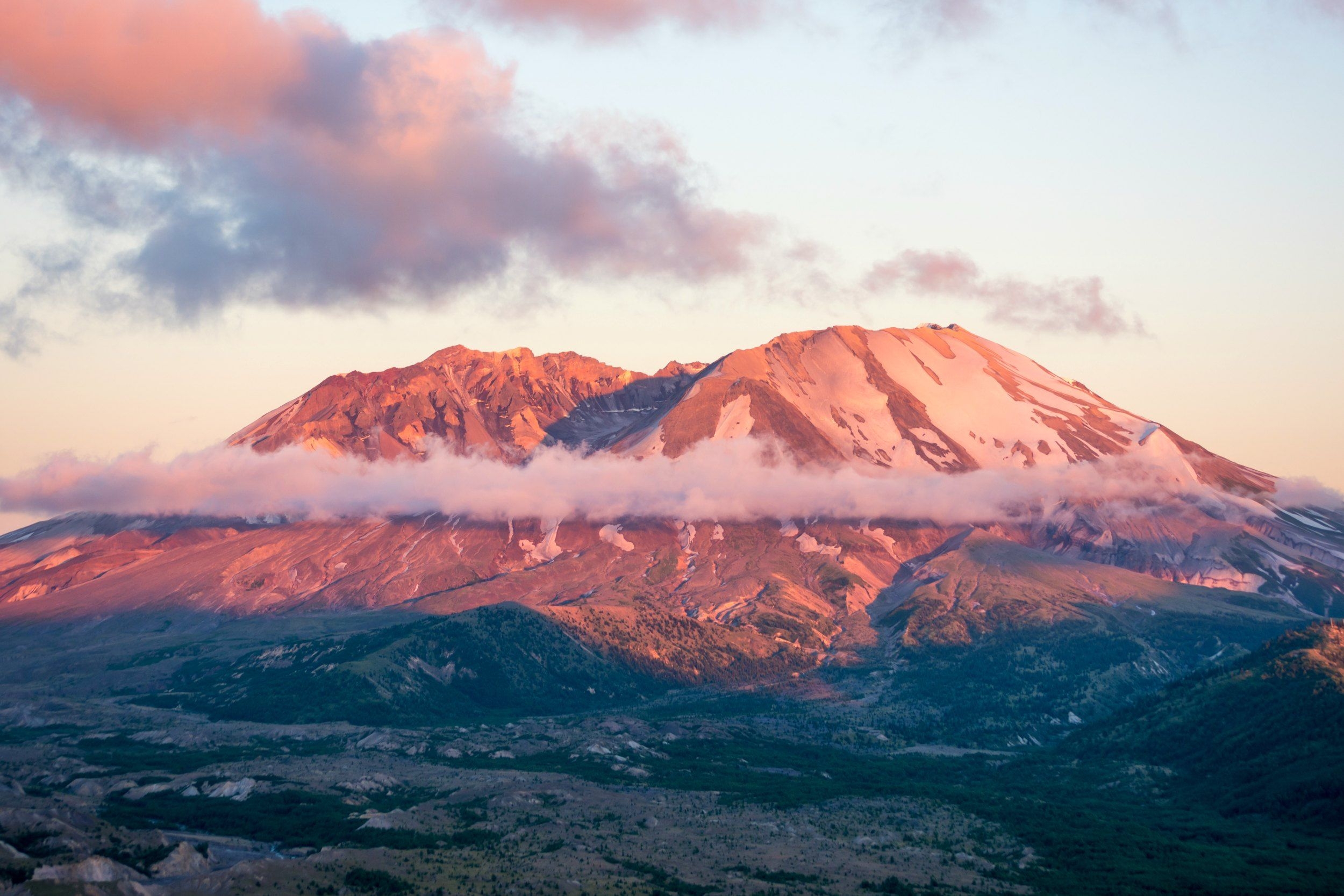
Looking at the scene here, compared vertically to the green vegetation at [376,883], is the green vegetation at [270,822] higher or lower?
lower

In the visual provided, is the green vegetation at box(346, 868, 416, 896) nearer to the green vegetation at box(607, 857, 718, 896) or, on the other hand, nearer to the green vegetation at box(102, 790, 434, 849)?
the green vegetation at box(102, 790, 434, 849)

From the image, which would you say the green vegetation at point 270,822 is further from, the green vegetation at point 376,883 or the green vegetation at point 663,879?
the green vegetation at point 663,879

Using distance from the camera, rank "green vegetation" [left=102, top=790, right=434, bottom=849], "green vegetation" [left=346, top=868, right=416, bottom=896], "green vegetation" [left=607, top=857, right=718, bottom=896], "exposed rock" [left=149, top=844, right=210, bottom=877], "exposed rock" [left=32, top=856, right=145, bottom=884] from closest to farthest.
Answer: "exposed rock" [left=32, top=856, right=145, bottom=884] → "exposed rock" [left=149, top=844, right=210, bottom=877] → "green vegetation" [left=346, top=868, right=416, bottom=896] → "green vegetation" [left=607, top=857, right=718, bottom=896] → "green vegetation" [left=102, top=790, right=434, bottom=849]

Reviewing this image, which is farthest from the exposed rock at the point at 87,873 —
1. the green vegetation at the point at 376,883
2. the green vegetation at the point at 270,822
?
the green vegetation at the point at 270,822

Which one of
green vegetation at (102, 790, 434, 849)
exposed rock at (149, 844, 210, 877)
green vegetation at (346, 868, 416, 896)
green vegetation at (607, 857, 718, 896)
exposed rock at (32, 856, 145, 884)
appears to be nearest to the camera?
exposed rock at (32, 856, 145, 884)

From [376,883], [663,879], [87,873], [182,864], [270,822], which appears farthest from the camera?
[270,822]

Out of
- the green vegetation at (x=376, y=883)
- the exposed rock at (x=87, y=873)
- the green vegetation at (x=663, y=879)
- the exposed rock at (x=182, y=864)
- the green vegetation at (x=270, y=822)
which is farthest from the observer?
the green vegetation at (x=270, y=822)

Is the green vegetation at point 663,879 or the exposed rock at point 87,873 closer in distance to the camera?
the exposed rock at point 87,873

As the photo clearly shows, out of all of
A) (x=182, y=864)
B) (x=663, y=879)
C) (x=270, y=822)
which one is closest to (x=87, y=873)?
(x=182, y=864)

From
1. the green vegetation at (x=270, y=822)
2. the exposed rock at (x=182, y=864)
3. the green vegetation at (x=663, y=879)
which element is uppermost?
the exposed rock at (x=182, y=864)

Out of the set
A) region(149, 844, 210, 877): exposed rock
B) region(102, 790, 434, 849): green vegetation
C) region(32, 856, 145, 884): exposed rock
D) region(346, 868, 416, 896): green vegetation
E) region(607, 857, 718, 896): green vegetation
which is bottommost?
region(607, 857, 718, 896): green vegetation

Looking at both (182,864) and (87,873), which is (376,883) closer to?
(182,864)

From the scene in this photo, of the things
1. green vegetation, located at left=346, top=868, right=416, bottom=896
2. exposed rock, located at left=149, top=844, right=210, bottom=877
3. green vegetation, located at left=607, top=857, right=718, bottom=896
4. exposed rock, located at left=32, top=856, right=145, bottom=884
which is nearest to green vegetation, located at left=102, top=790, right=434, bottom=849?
green vegetation, located at left=346, top=868, right=416, bottom=896
